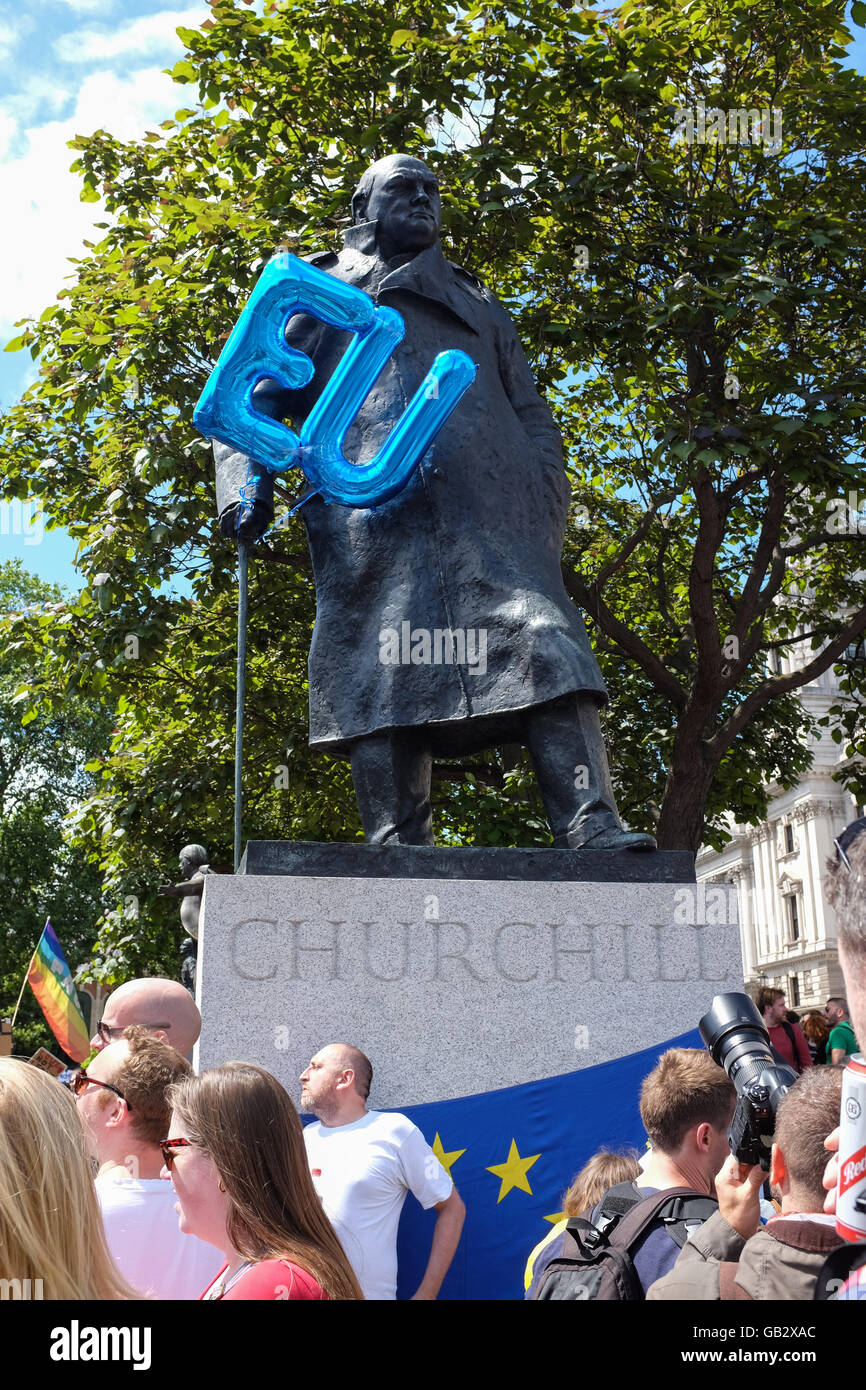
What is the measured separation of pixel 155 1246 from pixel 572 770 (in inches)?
109

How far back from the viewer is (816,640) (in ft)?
49.6

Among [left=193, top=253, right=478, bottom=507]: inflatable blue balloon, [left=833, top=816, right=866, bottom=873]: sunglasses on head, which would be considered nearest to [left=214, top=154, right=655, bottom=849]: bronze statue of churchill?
[left=193, top=253, right=478, bottom=507]: inflatable blue balloon

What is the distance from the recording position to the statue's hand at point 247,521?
5754 mm

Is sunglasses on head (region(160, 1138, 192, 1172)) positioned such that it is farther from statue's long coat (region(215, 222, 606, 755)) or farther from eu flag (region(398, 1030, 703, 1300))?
statue's long coat (region(215, 222, 606, 755))

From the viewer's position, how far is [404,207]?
620cm

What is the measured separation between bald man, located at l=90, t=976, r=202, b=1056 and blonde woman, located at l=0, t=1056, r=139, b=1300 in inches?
79.4

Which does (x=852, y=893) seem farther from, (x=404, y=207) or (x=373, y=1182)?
(x=404, y=207)

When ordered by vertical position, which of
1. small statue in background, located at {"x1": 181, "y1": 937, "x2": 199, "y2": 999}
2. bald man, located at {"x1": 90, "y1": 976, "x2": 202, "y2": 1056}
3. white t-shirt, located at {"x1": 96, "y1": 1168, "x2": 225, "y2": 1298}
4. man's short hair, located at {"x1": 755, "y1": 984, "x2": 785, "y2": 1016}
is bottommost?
white t-shirt, located at {"x1": 96, "y1": 1168, "x2": 225, "y2": 1298}

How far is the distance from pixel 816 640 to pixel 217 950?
11.4 metres

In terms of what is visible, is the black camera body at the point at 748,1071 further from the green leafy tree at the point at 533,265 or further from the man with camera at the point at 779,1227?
the green leafy tree at the point at 533,265

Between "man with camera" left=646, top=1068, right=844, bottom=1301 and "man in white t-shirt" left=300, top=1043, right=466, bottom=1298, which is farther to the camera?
"man in white t-shirt" left=300, top=1043, right=466, bottom=1298

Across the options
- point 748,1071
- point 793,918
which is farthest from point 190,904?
point 793,918

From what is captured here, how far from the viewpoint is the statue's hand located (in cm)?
575
